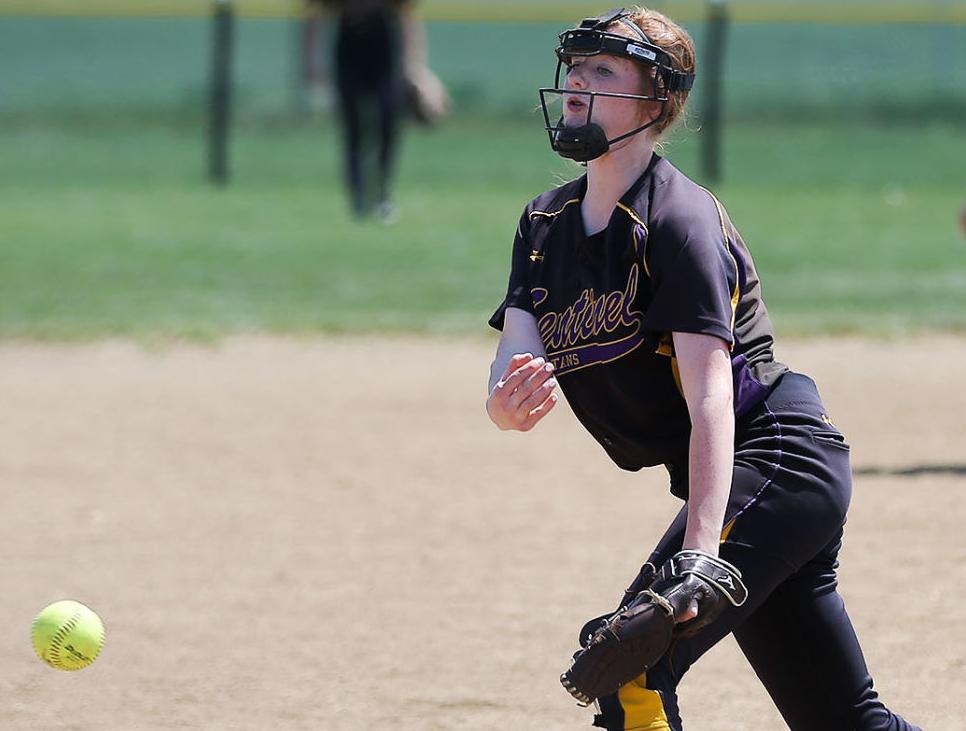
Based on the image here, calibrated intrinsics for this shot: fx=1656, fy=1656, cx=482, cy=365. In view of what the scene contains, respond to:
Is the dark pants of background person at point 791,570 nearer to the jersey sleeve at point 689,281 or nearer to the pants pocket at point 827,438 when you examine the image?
the pants pocket at point 827,438

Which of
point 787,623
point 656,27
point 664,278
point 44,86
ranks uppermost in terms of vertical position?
point 656,27

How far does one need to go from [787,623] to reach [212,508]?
3.59 meters

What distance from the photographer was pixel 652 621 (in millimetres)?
2912

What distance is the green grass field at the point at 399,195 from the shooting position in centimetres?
1102

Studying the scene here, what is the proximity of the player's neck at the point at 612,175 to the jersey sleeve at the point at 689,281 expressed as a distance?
169 mm

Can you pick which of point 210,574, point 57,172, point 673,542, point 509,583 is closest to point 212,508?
point 210,574

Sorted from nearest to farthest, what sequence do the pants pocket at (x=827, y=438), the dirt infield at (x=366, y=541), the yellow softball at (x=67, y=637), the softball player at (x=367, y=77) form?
the pants pocket at (x=827, y=438)
the yellow softball at (x=67, y=637)
the dirt infield at (x=366, y=541)
the softball player at (x=367, y=77)

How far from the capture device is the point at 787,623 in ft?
10.6

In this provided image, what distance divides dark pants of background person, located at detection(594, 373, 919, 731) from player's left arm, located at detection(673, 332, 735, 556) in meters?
0.12

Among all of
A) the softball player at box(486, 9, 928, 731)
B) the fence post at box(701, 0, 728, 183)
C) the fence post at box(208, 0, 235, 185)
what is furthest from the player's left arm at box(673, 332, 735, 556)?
the fence post at box(208, 0, 235, 185)

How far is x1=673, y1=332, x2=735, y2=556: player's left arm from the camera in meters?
2.97

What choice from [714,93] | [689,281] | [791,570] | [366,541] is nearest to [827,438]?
[791,570]

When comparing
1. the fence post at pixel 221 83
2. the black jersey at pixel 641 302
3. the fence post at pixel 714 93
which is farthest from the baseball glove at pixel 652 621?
the fence post at pixel 221 83

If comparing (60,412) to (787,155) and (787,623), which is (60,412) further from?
(787,155)
